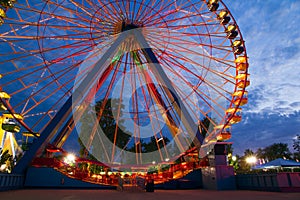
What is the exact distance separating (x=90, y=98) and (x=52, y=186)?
7.05 metres

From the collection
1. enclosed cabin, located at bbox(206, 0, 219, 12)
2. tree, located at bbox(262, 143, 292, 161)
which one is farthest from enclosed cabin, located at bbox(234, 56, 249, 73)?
tree, located at bbox(262, 143, 292, 161)

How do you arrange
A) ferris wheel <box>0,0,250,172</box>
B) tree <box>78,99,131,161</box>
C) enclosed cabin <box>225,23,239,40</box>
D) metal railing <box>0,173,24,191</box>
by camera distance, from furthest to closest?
1. tree <box>78,99,131,161</box>
2. enclosed cabin <box>225,23,239,40</box>
3. ferris wheel <box>0,0,250,172</box>
4. metal railing <box>0,173,24,191</box>

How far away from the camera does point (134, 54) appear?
59.3ft

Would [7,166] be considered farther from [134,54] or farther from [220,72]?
[220,72]

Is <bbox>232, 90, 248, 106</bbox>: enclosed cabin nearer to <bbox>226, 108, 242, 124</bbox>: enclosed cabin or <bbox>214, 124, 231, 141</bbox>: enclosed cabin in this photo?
<bbox>226, 108, 242, 124</bbox>: enclosed cabin

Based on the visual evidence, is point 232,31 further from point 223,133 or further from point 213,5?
point 223,133

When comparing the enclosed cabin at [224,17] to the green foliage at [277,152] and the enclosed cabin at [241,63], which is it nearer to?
the enclosed cabin at [241,63]

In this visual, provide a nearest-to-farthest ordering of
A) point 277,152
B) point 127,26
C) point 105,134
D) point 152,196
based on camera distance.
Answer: point 152,196, point 127,26, point 105,134, point 277,152

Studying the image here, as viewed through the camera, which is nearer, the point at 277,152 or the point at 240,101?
the point at 240,101

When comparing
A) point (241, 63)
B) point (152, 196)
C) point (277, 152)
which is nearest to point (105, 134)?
point (241, 63)

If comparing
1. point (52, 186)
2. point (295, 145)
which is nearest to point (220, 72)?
point (52, 186)

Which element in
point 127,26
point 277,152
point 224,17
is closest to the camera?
point 224,17

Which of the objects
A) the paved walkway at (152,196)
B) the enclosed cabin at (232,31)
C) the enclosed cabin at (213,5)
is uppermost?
the enclosed cabin at (213,5)

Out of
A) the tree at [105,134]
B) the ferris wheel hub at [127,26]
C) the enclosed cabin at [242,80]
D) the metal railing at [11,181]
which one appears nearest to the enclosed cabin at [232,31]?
the enclosed cabin at [242,80]
